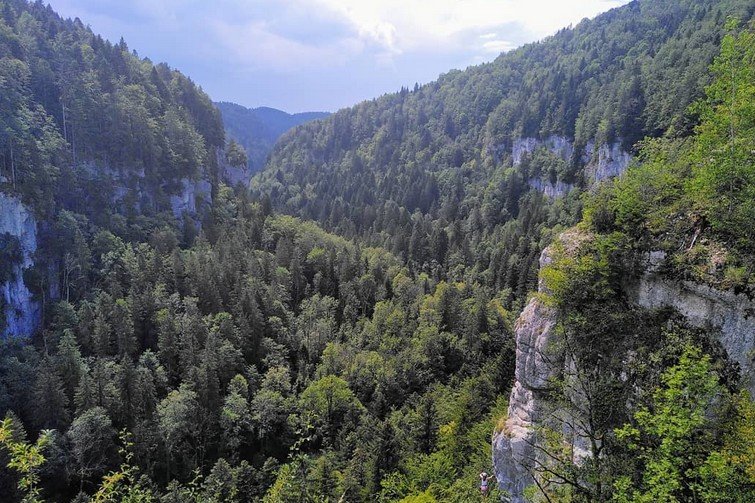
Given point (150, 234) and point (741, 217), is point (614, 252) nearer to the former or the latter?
point (741, 217)

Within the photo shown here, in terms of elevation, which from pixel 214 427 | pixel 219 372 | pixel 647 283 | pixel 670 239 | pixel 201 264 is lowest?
pixel 214 427

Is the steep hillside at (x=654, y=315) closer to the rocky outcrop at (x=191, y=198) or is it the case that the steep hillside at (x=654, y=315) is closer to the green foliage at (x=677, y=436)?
the green foliage at (x=677, y=436)

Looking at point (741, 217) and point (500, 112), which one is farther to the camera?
point (500, 112)

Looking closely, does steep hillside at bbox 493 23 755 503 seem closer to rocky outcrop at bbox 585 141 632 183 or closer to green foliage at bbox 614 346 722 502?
green foliage at bbox 614 346 722 502

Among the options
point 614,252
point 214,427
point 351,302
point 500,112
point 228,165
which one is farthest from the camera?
point 500,112

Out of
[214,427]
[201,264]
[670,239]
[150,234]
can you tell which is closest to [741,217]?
[670,239]

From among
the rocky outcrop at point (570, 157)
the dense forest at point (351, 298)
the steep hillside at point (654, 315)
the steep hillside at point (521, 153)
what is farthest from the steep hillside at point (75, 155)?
the rocky outcrop at point (570, 157)
